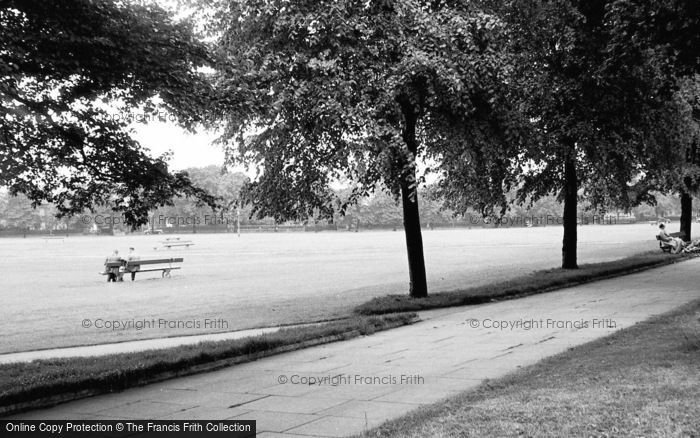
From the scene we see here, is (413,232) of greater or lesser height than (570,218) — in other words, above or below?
below

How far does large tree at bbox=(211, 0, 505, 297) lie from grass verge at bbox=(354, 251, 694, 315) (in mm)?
2626

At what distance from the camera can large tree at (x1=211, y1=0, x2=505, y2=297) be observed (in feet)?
43.1

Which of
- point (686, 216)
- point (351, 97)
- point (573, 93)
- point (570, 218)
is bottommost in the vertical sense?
point (686, 216)

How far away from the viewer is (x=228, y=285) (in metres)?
23.0

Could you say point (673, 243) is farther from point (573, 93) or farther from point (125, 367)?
point (125, 367)

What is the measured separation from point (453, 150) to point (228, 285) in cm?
1061

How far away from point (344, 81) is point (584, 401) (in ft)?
28.6

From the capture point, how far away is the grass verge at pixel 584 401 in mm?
5059

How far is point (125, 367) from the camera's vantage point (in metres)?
8.38

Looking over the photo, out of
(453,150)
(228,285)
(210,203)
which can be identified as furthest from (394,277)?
(210,203)

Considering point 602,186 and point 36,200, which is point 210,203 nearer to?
point 36,200

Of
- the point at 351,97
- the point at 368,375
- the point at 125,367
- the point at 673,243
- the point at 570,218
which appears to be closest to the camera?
the point at 368,375
